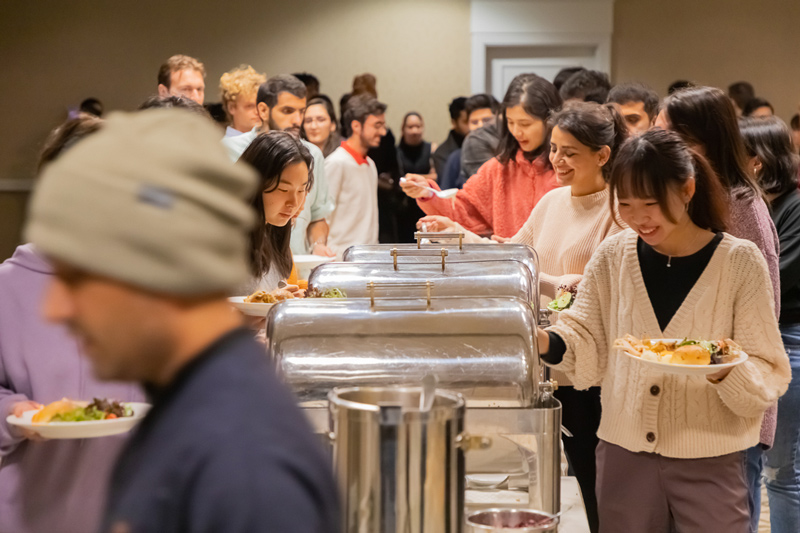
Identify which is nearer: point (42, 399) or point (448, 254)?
point (42, 399)

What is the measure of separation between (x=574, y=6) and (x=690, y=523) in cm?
717

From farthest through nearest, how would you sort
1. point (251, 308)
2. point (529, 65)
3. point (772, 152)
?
1. point (529, 65)
2. point (772, 152)
3. point (251, 308)

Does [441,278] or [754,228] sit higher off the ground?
[754,228]

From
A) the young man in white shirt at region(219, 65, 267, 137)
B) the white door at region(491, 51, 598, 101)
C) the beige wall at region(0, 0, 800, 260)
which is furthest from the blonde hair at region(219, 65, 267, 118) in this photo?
the white door at region(491, 51, 598, 101)

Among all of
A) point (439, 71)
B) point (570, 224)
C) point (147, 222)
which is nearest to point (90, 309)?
point (147, 222)

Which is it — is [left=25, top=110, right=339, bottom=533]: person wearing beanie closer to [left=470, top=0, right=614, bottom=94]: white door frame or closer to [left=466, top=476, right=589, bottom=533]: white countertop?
[left=466, top=476, right=589, bottom=533]: white countertop

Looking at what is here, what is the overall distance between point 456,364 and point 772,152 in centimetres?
184

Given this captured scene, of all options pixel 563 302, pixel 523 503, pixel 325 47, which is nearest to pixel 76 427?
pixel 523 503

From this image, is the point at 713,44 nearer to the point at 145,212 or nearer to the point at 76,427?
the point at 76,427

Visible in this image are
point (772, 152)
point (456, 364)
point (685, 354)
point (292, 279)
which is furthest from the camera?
point (772, 152)

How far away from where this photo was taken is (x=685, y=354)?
170 cm

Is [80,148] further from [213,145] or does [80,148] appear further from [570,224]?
[570,224]

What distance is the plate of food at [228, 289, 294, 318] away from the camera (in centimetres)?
212

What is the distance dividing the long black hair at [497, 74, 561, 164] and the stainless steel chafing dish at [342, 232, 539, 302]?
36.0 inches
